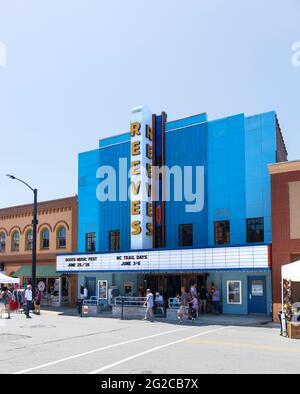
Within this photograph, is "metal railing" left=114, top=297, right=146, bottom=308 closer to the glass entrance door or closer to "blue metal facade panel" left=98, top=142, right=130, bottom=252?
"blue metal facade panel" left=98, top=142, right=130, bottom=252

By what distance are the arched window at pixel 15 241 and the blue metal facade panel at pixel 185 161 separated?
16.9m

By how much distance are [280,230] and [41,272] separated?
69.6 feet

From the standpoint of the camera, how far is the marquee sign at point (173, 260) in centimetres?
2533

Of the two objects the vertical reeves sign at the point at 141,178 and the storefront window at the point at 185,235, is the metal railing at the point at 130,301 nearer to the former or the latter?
the vertical reeves sign at the point at 141,178

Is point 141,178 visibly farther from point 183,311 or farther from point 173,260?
point 183,311

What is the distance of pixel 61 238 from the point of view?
127ft

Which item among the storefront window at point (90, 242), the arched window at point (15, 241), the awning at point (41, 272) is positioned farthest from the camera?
the arched window at point (15, 241)

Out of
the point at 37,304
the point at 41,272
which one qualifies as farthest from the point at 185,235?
the point at 41,272

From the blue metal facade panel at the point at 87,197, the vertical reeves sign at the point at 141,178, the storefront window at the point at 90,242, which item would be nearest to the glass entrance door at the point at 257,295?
the vertical reeves sign at the point at 141,178

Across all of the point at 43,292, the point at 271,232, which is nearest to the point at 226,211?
the point at 271,232

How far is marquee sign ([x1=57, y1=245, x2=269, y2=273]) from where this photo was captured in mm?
25328

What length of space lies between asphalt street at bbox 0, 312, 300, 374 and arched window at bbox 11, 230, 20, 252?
18.9 meters

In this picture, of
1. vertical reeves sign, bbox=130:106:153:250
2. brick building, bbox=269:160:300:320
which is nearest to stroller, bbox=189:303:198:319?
brick building, bbox=269:160:300:320
